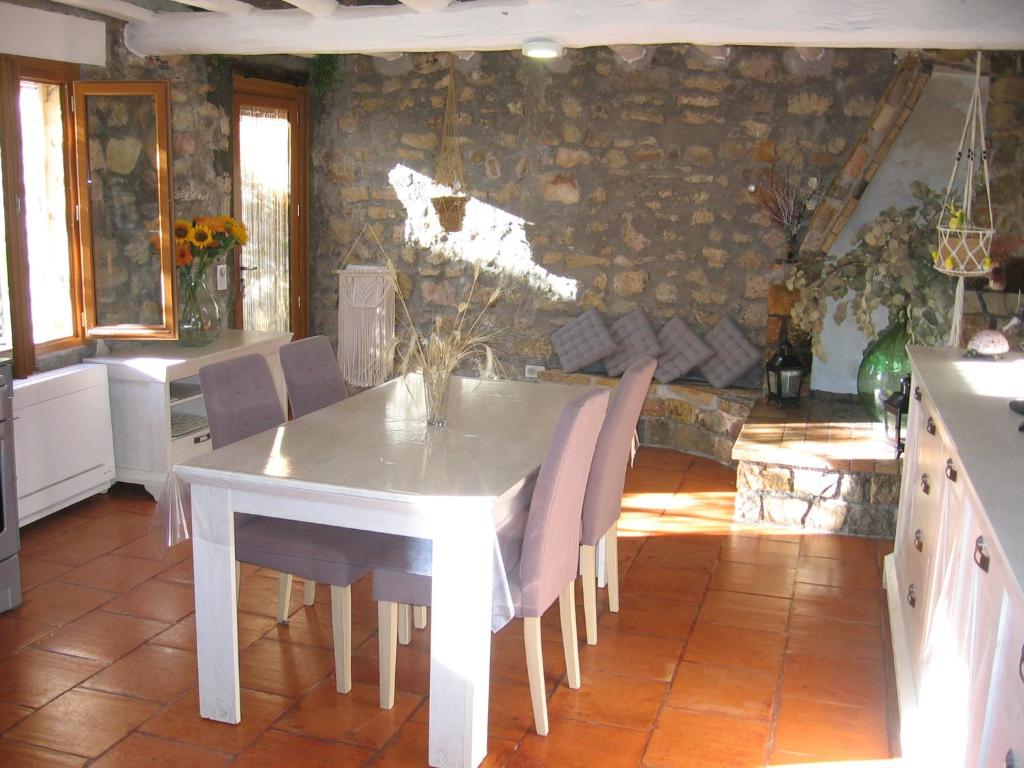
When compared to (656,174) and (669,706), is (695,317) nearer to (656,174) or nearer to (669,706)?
(656,174)

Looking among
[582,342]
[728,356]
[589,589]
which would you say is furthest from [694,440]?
[589,589]

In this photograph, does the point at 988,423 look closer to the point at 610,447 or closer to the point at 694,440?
the point at 610,447

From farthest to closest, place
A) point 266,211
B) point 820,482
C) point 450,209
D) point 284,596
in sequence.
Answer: point 266,211
point 450,209
point 820,482
point 284,596

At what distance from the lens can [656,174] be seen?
6.48 m

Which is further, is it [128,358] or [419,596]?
[128,358]

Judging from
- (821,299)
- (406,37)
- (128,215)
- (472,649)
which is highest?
(406,37)

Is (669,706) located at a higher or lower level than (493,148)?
lower

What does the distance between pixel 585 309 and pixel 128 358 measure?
2.92m

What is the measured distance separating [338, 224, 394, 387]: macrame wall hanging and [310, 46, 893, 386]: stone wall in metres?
0.23

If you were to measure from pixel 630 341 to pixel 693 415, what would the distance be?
658mm

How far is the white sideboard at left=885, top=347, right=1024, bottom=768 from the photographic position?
6.27ft

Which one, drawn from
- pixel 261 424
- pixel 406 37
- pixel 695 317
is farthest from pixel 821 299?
pixel 261 424

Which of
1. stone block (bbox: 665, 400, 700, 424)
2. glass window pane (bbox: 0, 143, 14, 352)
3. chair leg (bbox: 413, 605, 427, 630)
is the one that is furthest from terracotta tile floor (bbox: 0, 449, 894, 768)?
stone block (bbox: 665, 400, 700, 424)

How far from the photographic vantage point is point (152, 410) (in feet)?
16.8
